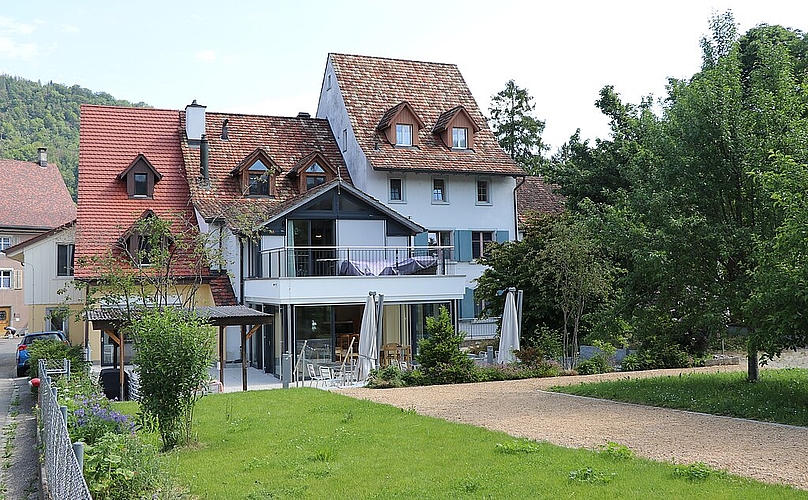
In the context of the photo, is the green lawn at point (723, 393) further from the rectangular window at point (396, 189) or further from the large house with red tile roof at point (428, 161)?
the rectangular window at point (396, 189)

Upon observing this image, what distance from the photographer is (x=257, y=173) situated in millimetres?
33094

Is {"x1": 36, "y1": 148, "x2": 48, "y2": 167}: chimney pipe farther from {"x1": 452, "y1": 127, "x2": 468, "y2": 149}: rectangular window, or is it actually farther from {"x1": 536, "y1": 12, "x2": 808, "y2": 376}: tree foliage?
{"x1": 536, "y1": 12, "x2": 808, "y2": 376}: tree foliage

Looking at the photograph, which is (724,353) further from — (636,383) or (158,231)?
(158,231)

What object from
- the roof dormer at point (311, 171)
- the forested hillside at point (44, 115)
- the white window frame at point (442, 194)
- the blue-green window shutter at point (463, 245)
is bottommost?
the blue-green window shutter at point (463, 245)

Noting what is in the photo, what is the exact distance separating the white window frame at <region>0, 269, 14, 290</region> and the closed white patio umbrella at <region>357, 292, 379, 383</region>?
42.2 metres

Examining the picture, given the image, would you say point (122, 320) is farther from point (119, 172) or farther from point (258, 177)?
point (119, 172)

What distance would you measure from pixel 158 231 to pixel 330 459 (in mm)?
13953

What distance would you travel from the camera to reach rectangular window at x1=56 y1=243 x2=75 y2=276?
34.3 meters

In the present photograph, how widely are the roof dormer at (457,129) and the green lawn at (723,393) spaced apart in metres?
17.5

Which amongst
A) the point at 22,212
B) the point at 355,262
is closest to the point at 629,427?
the point at 355,262

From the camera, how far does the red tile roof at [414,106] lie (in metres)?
34.9

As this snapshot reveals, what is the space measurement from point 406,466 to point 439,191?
25.3 meters

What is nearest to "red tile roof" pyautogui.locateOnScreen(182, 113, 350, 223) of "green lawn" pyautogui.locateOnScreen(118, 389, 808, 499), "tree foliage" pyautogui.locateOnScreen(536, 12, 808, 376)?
"tree foliage" pyautogui.locateOnScreen(536, 12, 808, 376)

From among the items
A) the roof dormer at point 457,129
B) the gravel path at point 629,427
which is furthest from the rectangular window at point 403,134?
the gravel path at point 629,427
